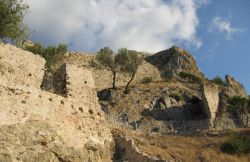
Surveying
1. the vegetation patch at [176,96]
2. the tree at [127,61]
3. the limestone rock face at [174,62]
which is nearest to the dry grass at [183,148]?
the vegetation patch at [176,96]

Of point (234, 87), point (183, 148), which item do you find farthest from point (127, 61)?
point (183, 148)

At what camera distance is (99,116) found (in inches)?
821

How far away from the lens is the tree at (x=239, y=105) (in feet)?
145

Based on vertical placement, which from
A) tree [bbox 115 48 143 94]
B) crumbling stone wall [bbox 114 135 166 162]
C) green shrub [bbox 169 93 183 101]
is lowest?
crumbling stone wall [bbox 114 135 166 162]

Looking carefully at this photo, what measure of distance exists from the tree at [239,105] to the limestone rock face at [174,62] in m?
9.98

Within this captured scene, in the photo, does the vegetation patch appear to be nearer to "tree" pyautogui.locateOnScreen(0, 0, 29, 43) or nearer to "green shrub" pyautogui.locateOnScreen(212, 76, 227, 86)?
"green shrub" pyautogui.locateOnScreen(212, 76, 227, 86)

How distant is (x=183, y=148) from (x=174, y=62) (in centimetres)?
3292

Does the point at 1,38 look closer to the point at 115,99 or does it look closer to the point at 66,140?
the point at 66,140

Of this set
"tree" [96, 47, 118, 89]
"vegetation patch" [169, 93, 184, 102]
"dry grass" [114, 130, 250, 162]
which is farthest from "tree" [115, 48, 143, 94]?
"dry grass" [114, 130, 250, 162]

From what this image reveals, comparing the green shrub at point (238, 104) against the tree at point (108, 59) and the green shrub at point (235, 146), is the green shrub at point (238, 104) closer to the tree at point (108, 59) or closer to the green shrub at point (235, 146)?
the tree at point (108, 59)

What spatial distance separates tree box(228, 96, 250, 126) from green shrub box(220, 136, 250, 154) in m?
18.0

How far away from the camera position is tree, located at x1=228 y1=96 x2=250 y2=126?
44259 mm

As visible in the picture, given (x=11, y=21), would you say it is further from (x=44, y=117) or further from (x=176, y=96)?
(x=176, y=96)

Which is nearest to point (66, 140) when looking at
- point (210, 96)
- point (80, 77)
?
point (80, 77)
